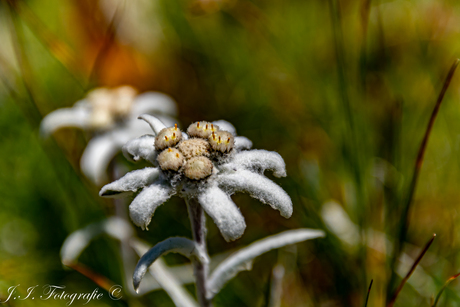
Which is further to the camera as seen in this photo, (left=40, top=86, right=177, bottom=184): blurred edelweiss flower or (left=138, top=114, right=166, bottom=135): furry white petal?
(left=40, top=86, right=177, bottom=184): blurred edelweiss flower

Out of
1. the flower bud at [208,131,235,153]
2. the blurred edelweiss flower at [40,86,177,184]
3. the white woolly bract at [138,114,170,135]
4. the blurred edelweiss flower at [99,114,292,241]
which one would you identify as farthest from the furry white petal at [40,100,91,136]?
the flower bud at [208,131,235,153]

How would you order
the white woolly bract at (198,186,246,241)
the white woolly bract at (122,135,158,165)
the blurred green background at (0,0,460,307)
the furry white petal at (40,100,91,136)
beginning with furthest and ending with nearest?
the furry white petal at (40,100,91,136) → the blurred green background at (0,0,460,307) → the white woolly bract at (122,135,158,165) → the white woolly bract at (198,186,246,241)

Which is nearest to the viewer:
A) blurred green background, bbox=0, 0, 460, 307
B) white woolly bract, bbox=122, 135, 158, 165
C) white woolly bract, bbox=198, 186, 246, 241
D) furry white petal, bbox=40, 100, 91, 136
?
white woolly bract, bbox=198, 186, 246, 241

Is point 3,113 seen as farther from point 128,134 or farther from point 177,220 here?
point 177,220

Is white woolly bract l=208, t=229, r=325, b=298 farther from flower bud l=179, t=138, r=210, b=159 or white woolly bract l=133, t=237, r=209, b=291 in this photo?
flower bud l=179, t=138, r=210, b=159

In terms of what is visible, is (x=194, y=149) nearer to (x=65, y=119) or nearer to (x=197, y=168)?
(x=197, y=168)

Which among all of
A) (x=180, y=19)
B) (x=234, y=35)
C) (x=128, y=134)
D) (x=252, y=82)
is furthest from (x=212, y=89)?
(x=128, y=134)

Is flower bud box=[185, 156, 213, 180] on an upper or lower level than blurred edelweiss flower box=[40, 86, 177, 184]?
upper
